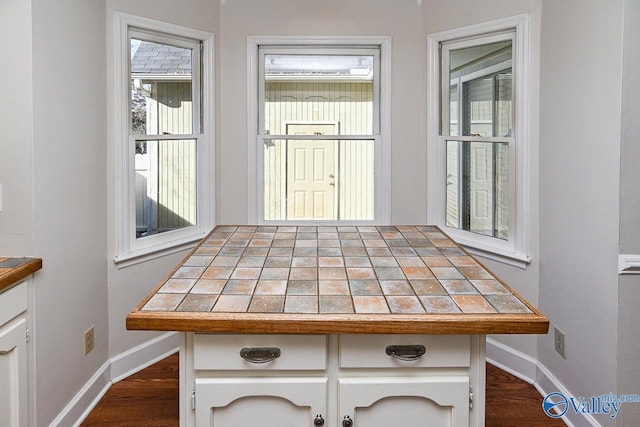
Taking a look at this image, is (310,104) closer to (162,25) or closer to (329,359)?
(162,25)

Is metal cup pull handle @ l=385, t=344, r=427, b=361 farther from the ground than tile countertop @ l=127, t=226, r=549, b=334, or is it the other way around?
tile countertop @ l=127, t=226, r=549, b=334

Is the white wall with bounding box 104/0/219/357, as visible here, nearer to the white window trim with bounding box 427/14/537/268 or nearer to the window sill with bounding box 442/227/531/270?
the white window trim with bounding box 427/14/537/268

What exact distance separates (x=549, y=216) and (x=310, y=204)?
1.67 meters

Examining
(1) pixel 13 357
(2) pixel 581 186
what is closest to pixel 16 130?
(1) pixel 13 357

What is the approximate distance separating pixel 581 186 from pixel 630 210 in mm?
345

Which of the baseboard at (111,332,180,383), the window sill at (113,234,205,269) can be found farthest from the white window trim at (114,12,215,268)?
the baseboard at (111,332,180,383)

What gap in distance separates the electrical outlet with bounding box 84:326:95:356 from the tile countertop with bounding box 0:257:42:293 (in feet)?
2.11

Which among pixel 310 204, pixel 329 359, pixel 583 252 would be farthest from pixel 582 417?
pixel 310 204

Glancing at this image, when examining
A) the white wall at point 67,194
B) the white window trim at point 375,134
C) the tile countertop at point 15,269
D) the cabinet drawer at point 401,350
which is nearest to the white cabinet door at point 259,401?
the cabinet drawer at point 401,350

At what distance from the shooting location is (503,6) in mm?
3129

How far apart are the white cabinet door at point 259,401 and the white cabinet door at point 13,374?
34.7 inches

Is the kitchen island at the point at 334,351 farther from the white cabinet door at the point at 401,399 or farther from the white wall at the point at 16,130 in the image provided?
the white wall at the point at 16,130

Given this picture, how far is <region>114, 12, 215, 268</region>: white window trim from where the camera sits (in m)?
2.98

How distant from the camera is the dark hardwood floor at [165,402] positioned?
2643mm
